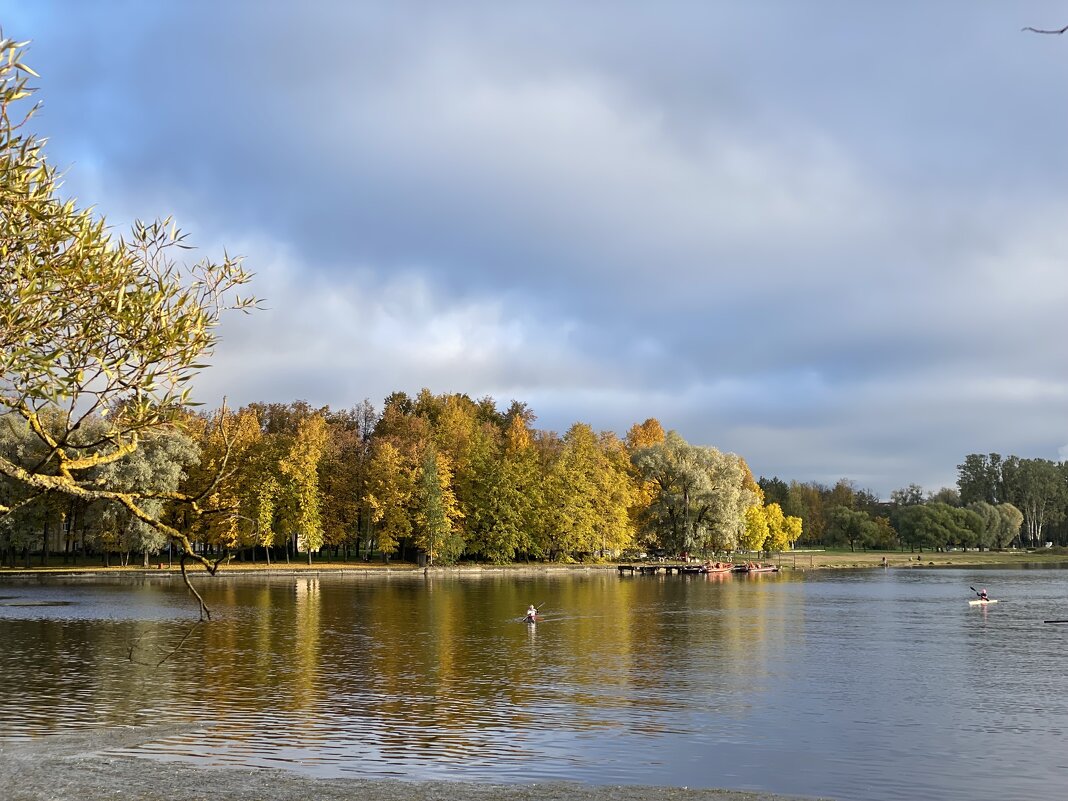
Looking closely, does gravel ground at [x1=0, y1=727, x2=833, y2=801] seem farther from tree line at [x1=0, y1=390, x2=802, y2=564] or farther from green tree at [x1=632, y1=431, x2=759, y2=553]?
green tree at [x1=632, y1=431, x2=759, y2=553]

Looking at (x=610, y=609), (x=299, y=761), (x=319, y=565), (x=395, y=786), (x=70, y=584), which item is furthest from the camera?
(x=319, y=565)

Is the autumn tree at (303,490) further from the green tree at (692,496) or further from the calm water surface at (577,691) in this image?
the green tree at (692,496)

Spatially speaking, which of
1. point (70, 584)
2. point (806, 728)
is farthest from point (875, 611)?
point (70, 584)

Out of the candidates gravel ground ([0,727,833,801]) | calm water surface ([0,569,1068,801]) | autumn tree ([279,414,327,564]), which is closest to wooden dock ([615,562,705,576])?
autumn tree ([279,414,327,564])

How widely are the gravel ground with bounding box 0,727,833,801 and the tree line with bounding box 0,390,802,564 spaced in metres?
68.9

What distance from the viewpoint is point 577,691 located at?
110 ft

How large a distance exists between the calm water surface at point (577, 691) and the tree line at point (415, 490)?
32954 millimetres

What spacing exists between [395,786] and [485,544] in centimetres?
9854

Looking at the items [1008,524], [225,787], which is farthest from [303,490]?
[1008,524]

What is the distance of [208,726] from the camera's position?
1049 inches

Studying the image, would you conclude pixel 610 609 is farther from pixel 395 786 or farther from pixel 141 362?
pixel 141 362

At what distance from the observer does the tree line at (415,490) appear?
97.6 m

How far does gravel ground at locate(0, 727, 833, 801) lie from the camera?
18391 millimetres

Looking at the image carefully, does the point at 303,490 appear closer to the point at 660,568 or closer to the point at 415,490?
the point at 415,490
